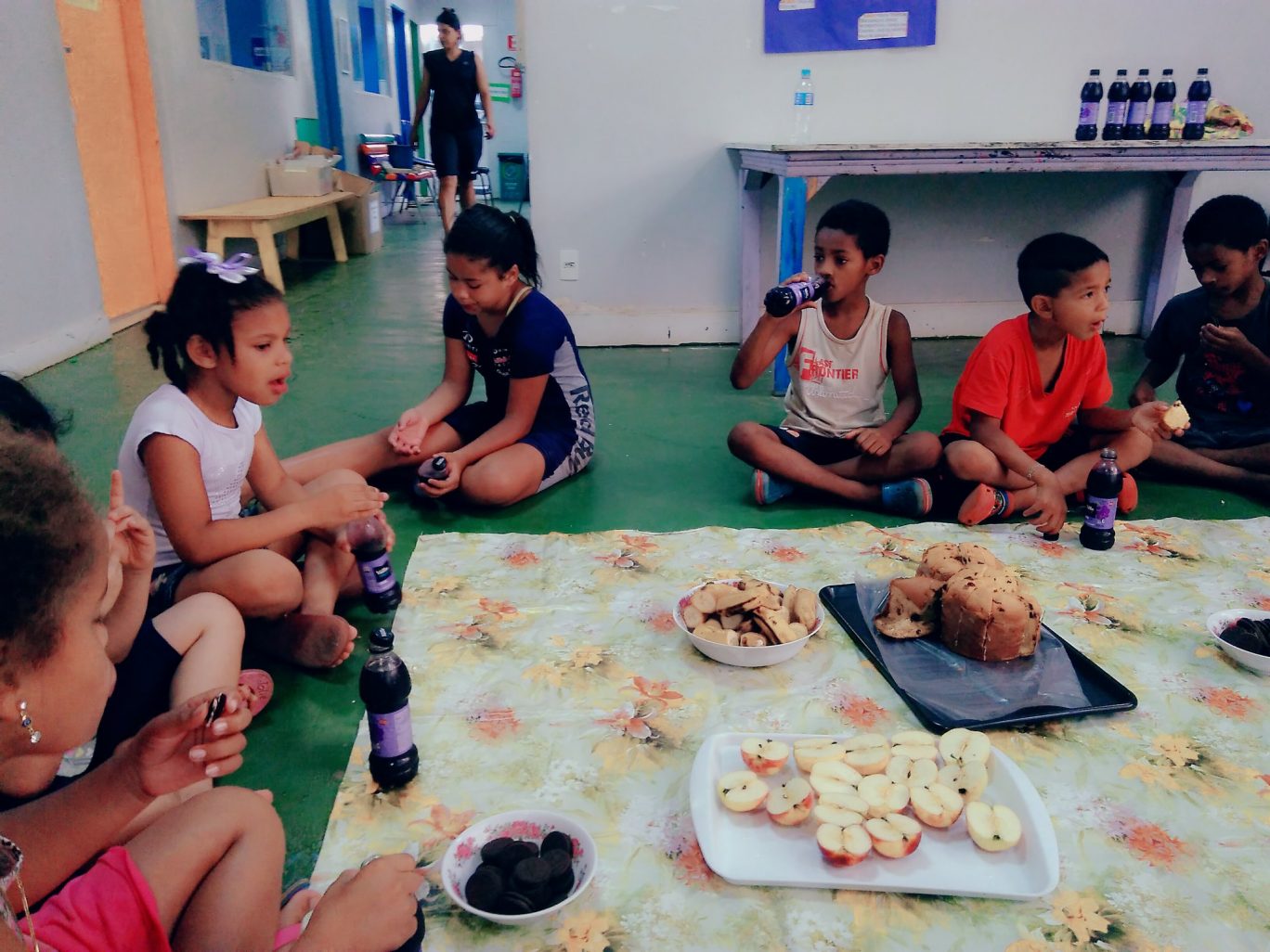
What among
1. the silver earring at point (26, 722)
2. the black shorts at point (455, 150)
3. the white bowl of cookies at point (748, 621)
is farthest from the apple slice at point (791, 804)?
the black shorts at point (455, 150)

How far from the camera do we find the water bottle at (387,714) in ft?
4.21

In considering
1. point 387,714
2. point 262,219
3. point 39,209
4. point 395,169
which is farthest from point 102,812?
point 395,169

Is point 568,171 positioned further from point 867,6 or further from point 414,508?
point 414,508

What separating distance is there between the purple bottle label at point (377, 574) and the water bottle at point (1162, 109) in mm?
3796

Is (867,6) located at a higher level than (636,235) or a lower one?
higher

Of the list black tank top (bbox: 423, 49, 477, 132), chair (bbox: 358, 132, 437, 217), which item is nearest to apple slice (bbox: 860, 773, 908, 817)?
Result: black tank top (bbox: 423, 49, 477, 132)

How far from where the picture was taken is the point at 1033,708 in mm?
1499

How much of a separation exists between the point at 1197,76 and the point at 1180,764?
156 inches

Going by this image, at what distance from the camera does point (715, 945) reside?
3.62 ft

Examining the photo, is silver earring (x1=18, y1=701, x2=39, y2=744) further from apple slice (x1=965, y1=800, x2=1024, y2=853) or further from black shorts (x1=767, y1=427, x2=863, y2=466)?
black shorts (x1=767, y1=427, x2=863, y2=466)

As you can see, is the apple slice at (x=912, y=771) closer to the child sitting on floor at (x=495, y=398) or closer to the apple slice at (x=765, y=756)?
the apple slice at (x=765, y=756)

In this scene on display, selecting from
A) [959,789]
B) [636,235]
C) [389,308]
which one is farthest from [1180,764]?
[389,308]

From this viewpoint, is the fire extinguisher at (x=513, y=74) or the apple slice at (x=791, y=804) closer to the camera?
the apple slice at (x=791, y=804)

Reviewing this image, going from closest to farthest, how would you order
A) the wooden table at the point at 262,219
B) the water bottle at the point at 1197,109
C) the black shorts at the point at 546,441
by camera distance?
1. the black shorts at the point at 546,441
2. the water bottle at the point at 1197,109
3. the wooden table at the point at 262,219
